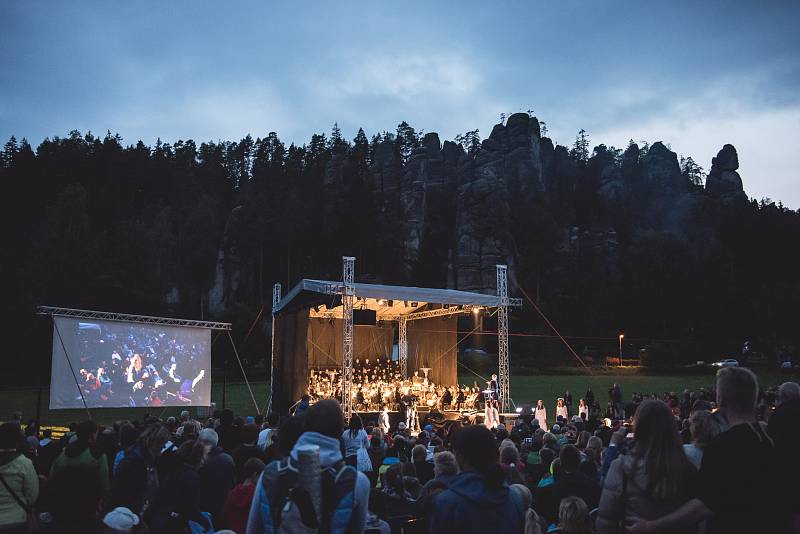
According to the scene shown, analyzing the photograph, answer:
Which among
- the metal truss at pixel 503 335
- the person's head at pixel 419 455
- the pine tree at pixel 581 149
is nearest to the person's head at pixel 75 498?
the person's head at pixel 419 455

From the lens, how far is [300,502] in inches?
80.9

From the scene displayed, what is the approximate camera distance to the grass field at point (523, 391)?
897 inches

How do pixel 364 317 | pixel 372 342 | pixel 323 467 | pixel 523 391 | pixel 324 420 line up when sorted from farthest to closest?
pixel 523 391
pixel 372 342
pixel 364 317
pixel 324 420
pixel 323 467

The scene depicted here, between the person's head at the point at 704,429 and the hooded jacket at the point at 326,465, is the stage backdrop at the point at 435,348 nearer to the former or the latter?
the person's head at the point at 704,429

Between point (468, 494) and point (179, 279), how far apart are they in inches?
2336

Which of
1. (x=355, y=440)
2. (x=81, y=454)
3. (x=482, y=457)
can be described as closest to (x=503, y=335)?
(x=355, y=440)

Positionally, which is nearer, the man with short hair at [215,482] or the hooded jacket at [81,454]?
the man with short hair at [215,482]

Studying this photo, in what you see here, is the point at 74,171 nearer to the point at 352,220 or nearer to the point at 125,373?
the point at 352,220

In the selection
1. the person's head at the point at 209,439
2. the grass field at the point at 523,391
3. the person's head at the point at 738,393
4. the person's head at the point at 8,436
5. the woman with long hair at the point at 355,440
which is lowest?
the grass field at the point at 523,391

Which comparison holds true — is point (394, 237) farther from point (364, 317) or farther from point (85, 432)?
point (85, 432)

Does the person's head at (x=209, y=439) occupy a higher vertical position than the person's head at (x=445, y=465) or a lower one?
higher

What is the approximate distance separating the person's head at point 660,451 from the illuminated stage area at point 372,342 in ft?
45.5

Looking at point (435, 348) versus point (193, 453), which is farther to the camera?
point (435, 348)

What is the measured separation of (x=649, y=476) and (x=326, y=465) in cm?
124
